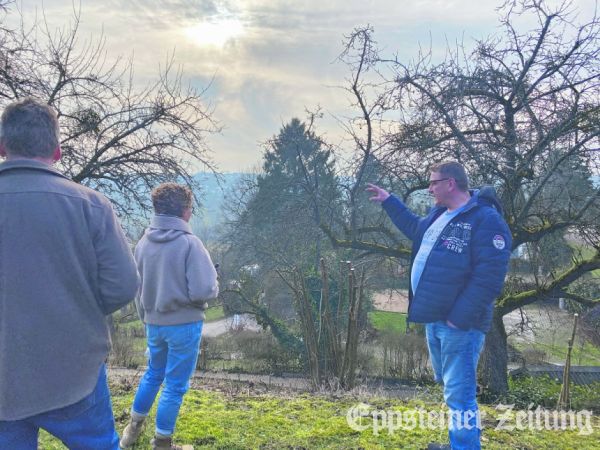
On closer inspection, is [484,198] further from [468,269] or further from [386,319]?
[386,319]

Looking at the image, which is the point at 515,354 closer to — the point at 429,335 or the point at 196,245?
the point at 429,335

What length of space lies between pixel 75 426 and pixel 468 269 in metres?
2.21

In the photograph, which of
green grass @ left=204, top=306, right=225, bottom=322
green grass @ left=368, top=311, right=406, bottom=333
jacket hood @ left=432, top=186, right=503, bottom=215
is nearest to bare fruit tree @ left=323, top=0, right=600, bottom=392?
jacket hood @ left=432, top=186, right=503, bottom=215

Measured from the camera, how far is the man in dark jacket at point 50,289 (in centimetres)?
155

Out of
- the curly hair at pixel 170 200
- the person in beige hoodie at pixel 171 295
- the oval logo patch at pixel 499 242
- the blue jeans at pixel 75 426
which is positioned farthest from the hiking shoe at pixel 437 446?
the curly hair at pixel 170 200

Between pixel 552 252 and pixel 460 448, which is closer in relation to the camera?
pixel 460 448

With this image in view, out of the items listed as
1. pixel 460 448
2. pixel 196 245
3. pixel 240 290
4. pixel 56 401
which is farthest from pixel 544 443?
pixel 240 290

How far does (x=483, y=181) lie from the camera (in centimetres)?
659

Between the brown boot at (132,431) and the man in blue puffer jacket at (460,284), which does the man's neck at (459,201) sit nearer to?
the man in blue puffer jacket at (460,284)

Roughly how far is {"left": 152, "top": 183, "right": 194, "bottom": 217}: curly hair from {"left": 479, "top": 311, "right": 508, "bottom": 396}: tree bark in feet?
21.9

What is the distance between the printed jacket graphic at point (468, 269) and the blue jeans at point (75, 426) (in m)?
1.86

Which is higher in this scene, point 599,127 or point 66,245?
point 599,127

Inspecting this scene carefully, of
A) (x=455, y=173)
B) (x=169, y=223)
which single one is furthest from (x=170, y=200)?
(x=455, y=173)

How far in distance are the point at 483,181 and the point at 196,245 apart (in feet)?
17.1
